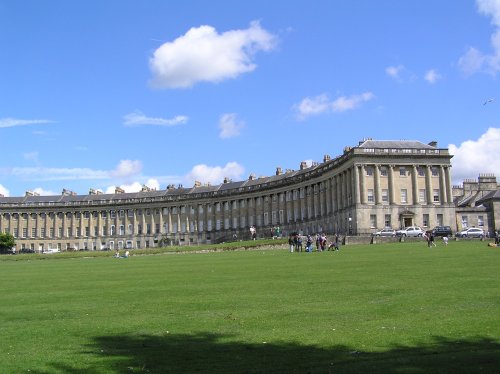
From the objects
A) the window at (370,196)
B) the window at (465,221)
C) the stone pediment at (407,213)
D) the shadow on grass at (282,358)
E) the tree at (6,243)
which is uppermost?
the window at (370,196)

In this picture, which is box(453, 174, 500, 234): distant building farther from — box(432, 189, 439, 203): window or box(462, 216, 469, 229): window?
box(432, 189, 439, 203): window

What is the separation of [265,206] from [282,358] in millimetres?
Answer: 105777

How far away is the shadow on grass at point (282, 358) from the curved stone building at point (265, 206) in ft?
239

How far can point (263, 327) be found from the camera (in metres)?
12.5

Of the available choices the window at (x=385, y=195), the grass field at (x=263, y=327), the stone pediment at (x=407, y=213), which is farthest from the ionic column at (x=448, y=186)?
the grass field at (x=263, y=327)

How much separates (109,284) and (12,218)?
12342cm

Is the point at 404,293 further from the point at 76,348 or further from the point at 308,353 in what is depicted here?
the point at 76,348

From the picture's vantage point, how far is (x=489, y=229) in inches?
3499

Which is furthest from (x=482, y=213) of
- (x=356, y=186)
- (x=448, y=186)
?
(x=356, y=186)

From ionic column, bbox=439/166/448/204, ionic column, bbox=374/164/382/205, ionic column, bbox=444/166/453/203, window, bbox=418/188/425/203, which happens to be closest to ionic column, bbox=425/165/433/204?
window, bbox=418/188/425/203

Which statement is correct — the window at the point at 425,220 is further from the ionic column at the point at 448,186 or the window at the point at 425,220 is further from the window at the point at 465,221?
the window at the point at 465,221

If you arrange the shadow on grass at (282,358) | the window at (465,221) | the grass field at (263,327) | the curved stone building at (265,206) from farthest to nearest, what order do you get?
1. the window at (465,221)
2. the curved stone building at (265,206)
3. the grass field at (263,327)
4. the shadow on grass at (282,358)

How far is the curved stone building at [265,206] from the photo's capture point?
84.4 metres

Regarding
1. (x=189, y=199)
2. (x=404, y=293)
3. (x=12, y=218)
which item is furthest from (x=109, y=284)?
(x=12, y=218)
